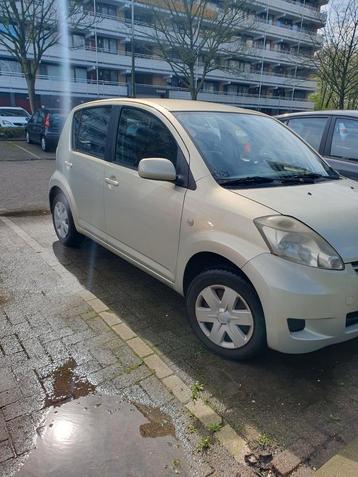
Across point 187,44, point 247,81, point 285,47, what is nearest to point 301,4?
point 285,47

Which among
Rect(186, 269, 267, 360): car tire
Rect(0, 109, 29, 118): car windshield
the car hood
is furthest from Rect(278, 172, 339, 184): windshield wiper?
Rect(0, 109, 29, 118): car windshield

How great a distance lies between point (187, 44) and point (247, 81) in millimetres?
27376

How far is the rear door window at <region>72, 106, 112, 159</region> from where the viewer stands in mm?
3805

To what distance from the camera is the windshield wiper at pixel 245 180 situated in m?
2.72

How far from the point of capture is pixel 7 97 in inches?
1371

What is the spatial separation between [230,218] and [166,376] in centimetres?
113

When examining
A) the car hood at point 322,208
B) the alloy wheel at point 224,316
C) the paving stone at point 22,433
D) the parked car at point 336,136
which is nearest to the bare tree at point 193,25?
the parked car at point 336,136

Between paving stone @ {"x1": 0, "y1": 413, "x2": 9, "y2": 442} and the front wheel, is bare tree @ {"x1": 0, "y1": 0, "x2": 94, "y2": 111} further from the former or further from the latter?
paving stone @ {"x1": 0, "y1": 413, "x2": 9, "y2": 442}

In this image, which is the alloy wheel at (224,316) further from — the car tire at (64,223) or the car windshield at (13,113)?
the car windshield at (13,113)

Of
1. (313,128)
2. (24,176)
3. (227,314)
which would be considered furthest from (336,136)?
(24,176)

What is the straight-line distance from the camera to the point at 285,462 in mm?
1944

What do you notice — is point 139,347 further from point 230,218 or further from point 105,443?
point 230,218

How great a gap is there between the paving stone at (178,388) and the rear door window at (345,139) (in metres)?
3.83

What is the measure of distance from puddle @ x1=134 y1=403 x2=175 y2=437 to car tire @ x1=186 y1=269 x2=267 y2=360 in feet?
2.23
